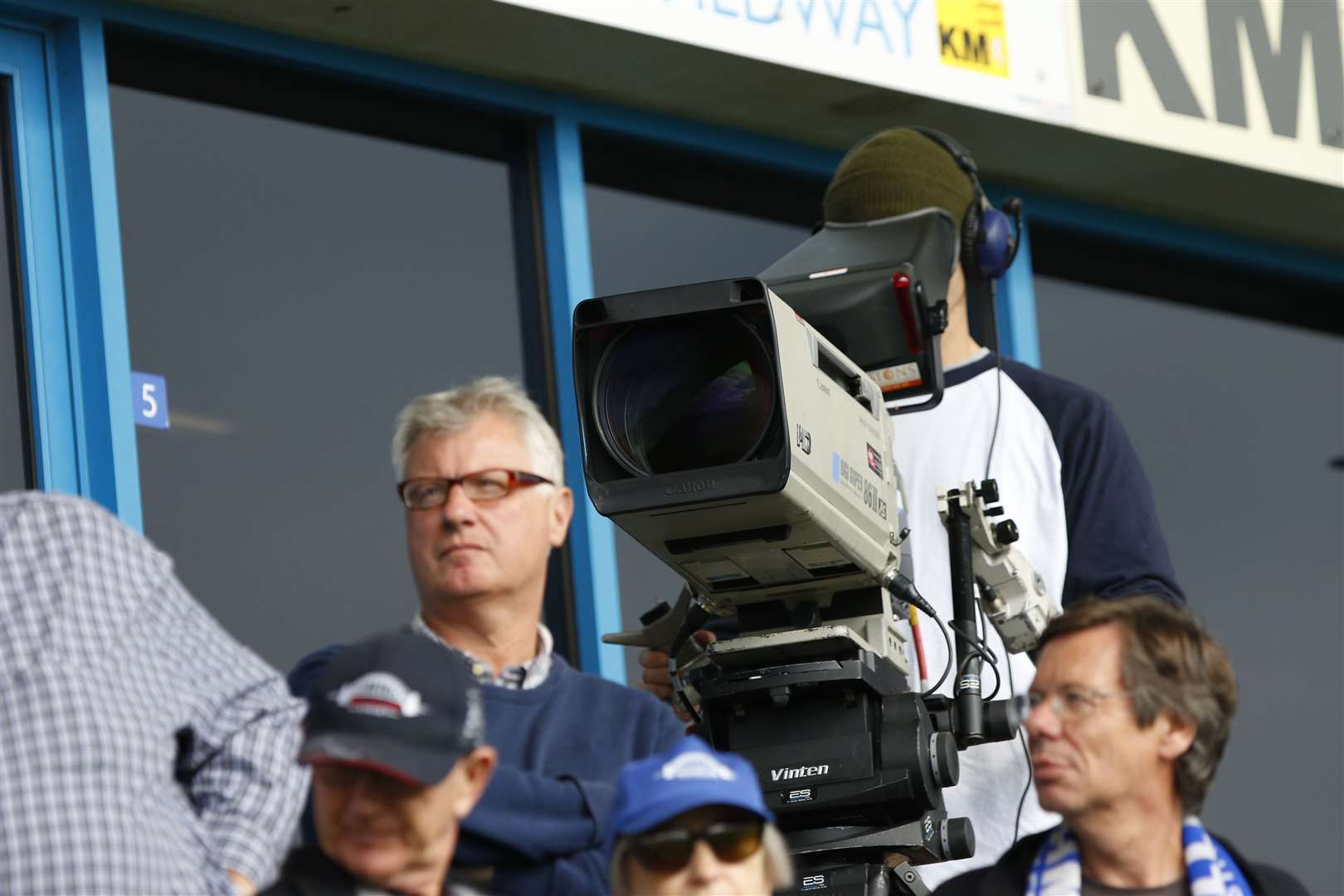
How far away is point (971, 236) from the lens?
376 centimetres

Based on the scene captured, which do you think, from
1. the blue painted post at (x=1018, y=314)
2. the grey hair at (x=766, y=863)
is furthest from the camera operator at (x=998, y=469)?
the blue painted post at (x=1018, y=314)

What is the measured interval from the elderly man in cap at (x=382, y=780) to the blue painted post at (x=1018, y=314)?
11.8 ft

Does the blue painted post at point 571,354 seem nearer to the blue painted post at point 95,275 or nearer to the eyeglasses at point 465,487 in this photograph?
the blue painted post at point 95,275

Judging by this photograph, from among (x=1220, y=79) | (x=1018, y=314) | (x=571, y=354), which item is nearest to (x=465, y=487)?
(x=571, y=354)

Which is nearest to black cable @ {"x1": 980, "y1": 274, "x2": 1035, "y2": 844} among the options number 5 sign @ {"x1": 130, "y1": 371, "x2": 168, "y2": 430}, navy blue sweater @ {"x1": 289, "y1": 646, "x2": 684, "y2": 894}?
navy blue sweater @ {"x1": 289, "y1": 646, "x2": 684, "y2": 894}

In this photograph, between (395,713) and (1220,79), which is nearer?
(395,713)

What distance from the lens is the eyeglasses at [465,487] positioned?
120 inches

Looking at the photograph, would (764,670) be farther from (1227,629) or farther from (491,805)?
(1227,629)

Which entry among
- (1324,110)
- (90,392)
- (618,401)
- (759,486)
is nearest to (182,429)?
(90,392)

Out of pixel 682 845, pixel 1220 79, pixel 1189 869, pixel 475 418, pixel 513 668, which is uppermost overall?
pixel 1220 79

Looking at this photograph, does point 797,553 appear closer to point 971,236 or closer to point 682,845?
point 682,845

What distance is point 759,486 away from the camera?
9.45 feet

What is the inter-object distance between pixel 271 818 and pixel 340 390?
96.2 inches

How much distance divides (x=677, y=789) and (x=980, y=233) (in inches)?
62.8
